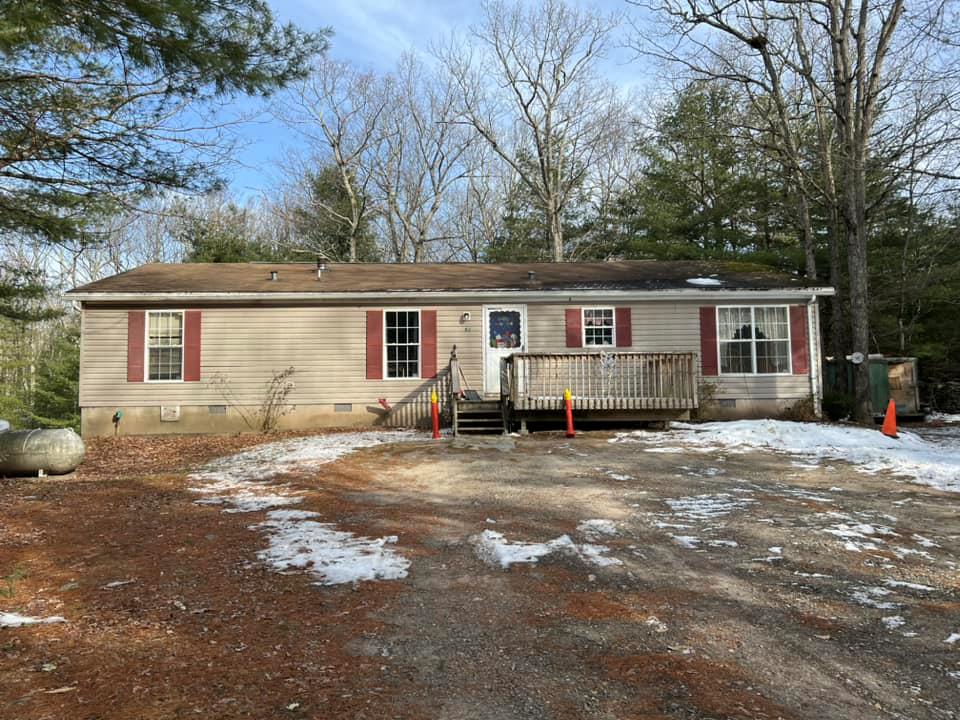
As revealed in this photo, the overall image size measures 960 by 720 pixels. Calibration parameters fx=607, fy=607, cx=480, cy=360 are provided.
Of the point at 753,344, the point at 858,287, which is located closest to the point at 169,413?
the point at 753,344

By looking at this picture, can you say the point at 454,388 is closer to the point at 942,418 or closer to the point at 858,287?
the point at 858,287

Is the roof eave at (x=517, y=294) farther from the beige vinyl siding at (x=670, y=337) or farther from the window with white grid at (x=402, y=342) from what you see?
the window with white grid at (x=402, y=342)

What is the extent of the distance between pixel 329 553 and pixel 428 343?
8.50m

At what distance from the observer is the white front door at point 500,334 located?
1271 cm

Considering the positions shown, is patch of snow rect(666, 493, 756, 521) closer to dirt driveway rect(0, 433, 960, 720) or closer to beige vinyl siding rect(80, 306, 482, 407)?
dirt driveway rect(0, 433, 960, 720)

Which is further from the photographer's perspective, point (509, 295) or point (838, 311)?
point (838, 311)

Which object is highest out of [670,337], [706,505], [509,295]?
[509,295]

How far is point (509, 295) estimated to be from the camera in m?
12.6

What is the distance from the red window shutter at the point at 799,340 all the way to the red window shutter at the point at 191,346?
40.2 ft

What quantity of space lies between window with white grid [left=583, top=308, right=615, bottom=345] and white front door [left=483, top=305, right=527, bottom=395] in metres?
1.31

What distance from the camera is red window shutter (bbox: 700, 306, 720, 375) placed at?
12602mm

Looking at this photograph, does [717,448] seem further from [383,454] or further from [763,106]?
[763,106]

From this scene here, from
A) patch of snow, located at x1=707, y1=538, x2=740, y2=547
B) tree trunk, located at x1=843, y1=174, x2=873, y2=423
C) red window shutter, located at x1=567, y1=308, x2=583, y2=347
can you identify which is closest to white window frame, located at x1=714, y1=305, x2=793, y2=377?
tree trunk, located at x1=843, y1=174, x2=873, y2=423

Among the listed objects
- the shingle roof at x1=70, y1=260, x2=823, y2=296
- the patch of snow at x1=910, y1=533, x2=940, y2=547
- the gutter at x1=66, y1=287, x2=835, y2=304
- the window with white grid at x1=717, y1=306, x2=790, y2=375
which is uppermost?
the shingle roof at x1=70, y1=260, x2=823, y2=296
